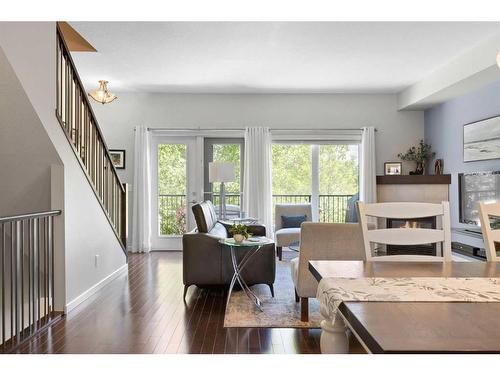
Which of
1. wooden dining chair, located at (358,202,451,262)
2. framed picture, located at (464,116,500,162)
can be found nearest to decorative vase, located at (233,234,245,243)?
wooden dining chair, located at (358,202,451,262)

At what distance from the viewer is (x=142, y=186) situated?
7.61m

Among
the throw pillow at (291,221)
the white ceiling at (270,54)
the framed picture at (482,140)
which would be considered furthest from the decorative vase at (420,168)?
the throw pillow at (291,221)

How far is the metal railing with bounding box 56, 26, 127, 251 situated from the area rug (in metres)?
2.02

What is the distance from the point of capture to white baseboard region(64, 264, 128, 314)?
408 cm

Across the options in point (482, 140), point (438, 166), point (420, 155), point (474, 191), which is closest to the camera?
point (482, 140)

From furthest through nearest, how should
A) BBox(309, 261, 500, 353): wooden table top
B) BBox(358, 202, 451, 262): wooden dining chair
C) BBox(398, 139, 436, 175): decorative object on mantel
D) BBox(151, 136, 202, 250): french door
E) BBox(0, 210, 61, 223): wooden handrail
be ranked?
BBox(151, 136, 202, 250): french door < BBox(398, 139, 436, 175): decorative object on mantel < BBox(0, 210, 61, 223): wooden handrail < BBox(358, 202, 451, 262): wooden dining chair < BBox(309, 261, 500, 353): wooden table top

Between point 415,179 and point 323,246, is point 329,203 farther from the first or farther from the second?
point 323,246

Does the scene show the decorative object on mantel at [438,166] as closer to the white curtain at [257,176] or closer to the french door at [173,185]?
the white curtain at [257,176]

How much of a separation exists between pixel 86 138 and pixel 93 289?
5.24ft

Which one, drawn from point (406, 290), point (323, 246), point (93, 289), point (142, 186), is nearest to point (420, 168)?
point (323, 246)

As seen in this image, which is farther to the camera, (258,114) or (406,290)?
(258,114)

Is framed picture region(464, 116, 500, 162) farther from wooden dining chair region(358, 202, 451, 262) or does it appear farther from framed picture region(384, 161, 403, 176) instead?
wooden dining chair region(358, 202, 451, 262)
